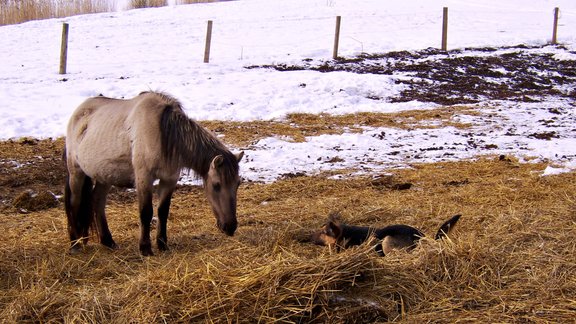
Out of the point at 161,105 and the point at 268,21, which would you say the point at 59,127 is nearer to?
the point at 161,105

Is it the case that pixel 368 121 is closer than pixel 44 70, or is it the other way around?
pixel 368 121

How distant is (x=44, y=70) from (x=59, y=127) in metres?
8.14

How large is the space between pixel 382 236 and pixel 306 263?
1535mm

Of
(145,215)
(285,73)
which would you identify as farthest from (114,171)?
(285,73)

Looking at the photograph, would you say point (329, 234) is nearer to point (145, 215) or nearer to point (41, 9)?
point (145, 215)

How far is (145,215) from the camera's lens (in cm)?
531

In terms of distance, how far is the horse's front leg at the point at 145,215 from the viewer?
5.23m

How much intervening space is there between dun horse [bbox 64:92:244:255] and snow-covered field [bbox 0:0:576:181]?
3142 millimetres

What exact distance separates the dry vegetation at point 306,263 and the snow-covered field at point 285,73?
186cm

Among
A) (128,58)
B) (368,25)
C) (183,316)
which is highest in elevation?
(368,25)

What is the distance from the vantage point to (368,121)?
12406mm

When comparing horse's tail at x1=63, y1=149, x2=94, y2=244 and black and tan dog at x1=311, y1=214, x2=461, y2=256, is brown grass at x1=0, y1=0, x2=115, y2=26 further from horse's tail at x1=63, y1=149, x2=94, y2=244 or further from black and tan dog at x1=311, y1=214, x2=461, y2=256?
black and tan dog at x1=311, y1=214, x2=461, y2=256

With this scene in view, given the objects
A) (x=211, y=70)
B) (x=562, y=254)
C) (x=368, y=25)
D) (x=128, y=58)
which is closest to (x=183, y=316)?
(x=562, y=254)

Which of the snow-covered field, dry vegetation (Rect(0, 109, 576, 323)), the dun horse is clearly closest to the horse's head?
the dun horse
